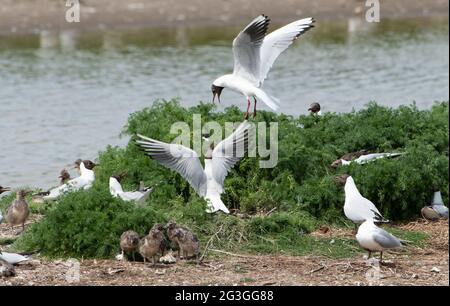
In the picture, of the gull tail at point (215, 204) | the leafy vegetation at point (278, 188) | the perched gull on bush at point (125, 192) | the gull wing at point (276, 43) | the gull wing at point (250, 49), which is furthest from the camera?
the gull wing at point (276, 43)

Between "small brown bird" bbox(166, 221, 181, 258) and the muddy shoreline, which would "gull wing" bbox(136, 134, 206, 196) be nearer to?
"small brown bird" bbox(166, 221, 181, 258)

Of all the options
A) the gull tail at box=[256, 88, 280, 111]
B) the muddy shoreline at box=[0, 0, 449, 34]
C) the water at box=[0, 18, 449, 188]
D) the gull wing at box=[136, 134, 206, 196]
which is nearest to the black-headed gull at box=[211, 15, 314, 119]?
the gull tail at box=[256, 88, 280, 111]

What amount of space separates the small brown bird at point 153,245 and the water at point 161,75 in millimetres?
6937

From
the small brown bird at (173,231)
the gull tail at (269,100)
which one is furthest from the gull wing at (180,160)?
the small brown bird at (173,231)

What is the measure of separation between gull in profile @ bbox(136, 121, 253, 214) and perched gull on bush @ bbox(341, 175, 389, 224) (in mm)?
1018

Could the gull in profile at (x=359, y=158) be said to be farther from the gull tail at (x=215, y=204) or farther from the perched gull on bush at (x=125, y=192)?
the perched gull on bush at (x=125, y=192)

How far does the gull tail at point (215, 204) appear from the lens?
9.26 m

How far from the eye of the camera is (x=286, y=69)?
2361 centimetres

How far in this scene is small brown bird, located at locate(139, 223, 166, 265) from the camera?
816cm

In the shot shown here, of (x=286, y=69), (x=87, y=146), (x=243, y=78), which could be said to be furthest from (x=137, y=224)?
(x=286, y=69)

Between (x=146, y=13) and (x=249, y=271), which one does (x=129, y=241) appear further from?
(x=146, y=13)

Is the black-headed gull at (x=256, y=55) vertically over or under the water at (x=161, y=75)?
over

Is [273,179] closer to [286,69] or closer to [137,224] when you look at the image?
[137,224]
